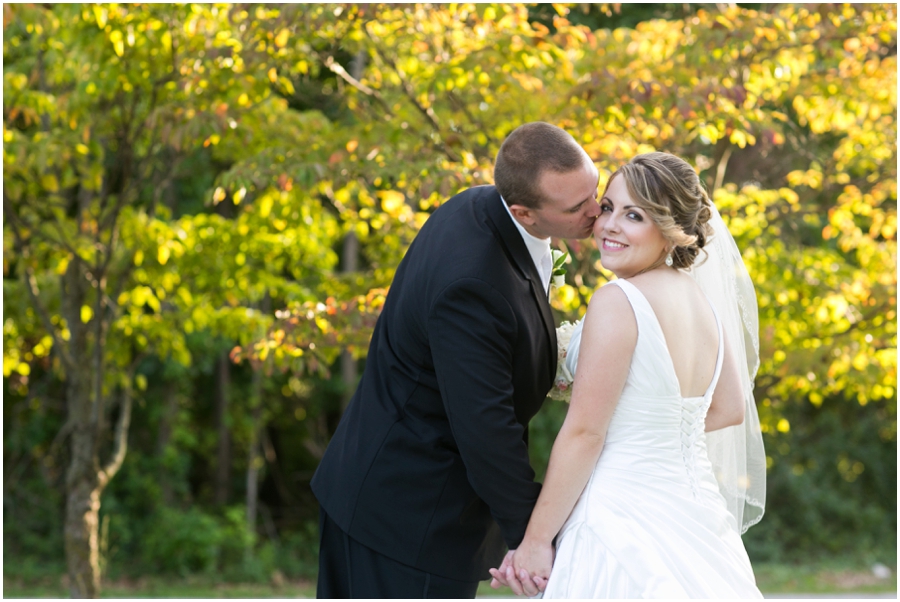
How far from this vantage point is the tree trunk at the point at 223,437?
10.8 meters

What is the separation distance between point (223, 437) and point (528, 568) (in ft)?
30.5

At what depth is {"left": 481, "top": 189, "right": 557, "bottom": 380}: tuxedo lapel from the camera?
242 cm

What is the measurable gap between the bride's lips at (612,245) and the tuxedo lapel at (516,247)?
0.23 metres

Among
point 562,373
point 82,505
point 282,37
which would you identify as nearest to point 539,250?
point 562,373

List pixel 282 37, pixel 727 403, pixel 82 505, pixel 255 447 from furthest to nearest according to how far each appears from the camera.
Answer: pixel 255 447
pixel 82 505
pixel 282 37
pixel 727 403

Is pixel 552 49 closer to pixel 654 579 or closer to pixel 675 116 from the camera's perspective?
pixel 675 116

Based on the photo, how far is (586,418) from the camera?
2.33 meters

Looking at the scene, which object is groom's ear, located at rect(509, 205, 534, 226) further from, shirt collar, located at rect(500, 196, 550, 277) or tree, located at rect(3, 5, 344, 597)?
tree, located at rect(3, 5, 344, 597)

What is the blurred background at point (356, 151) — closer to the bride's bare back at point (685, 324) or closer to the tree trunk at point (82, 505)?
the tree trunk at point (82, 505)

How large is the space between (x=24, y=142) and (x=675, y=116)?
392cm

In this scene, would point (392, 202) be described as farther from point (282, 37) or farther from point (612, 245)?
point (612, 245)

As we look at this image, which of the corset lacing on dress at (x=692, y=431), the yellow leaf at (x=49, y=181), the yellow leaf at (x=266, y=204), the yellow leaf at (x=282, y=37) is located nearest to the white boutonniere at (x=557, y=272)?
the corset lacing on dress at (x=692, y=431)

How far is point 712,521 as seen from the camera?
2.43 metres

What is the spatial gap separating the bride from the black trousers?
6.3 inches
